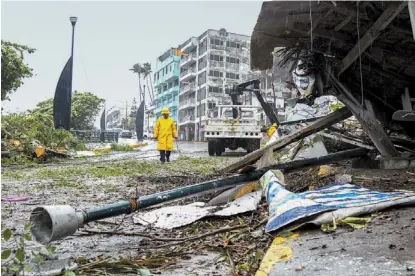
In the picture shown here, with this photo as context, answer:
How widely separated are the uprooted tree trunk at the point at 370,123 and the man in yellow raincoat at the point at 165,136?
598 cm

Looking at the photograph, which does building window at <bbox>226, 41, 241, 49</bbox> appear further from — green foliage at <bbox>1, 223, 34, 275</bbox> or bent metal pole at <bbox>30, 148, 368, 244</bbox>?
green foliage at <bbox>1, 223, 34, 275</bbox>

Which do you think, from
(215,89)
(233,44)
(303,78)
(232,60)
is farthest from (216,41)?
(303,78)

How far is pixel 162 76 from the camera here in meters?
70.9

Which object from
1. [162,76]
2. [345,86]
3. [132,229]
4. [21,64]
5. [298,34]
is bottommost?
[132,229]

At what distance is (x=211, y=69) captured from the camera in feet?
179

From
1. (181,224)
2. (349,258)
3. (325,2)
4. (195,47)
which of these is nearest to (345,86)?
(325,2)

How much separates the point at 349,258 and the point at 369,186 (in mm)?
2610

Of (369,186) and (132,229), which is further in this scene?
(369,186)

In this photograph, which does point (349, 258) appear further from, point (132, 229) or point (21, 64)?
point (21, 64)

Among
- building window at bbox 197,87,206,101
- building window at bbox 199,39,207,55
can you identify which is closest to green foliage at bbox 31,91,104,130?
building window at bbox 197,87,206,101

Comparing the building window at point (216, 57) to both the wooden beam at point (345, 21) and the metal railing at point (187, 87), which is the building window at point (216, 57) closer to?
the metal railing at point (187, 87)

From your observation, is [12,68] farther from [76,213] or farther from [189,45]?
[189,45]

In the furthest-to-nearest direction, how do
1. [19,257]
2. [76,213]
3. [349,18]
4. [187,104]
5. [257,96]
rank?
[187,104], [257,96], [349,18], [76,213], [19,257]

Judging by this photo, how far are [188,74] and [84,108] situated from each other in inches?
747
